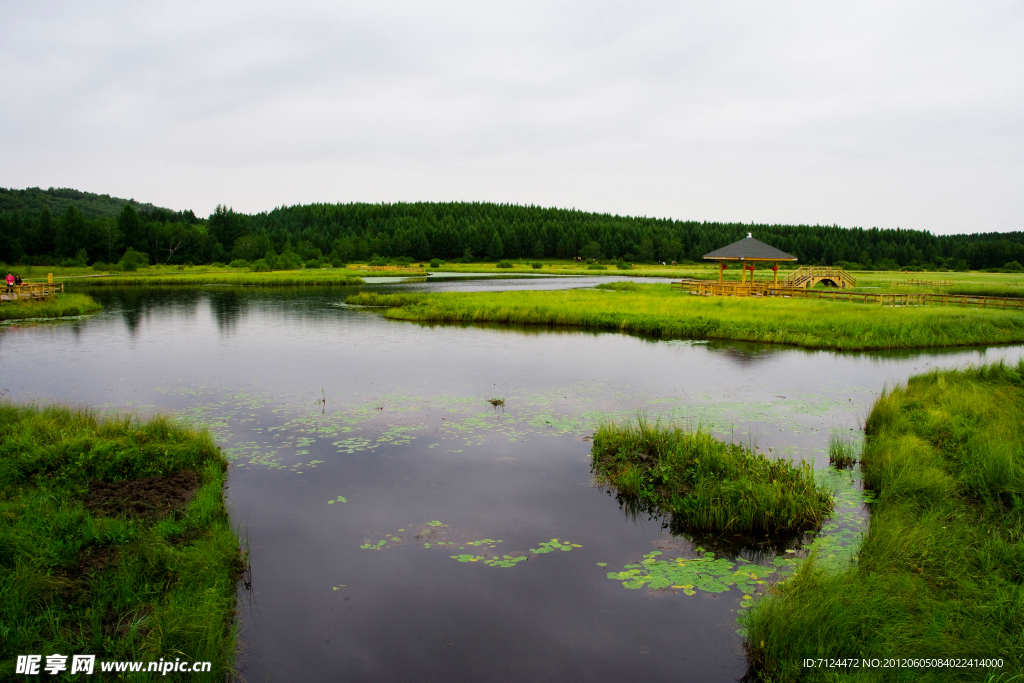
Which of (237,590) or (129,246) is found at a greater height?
(129,246)

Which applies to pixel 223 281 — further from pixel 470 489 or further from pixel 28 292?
pixel 470 489

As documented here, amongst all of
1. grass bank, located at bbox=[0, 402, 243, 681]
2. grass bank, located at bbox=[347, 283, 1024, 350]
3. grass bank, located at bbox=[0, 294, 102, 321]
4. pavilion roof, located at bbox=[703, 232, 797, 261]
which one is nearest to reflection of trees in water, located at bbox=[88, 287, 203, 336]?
grass bank, located at bbox=[0, 294, 102, 321]

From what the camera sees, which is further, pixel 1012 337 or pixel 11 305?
pixel 11 305

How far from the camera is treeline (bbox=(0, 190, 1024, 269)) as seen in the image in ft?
320

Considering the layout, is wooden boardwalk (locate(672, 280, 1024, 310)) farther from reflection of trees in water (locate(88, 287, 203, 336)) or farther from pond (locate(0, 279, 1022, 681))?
reflection of trees in water (locate(88, 287, 203, 336))

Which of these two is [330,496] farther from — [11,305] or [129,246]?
[129,246]

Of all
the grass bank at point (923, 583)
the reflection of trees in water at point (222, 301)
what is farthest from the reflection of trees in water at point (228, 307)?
the grass bank at point (923, 583)

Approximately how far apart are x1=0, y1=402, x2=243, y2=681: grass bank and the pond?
0.52 m

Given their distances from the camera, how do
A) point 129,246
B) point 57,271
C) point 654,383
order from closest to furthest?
point 654,383 < point 57,271 < point 129,246

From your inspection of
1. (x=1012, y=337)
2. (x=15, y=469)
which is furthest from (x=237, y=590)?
(x=1012, y=337)

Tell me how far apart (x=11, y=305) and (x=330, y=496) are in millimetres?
36450

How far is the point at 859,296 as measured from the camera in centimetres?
3978

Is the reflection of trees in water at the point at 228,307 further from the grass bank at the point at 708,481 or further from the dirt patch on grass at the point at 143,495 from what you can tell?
the grass bank at the point at 708,481

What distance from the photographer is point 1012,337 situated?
2750 cm
